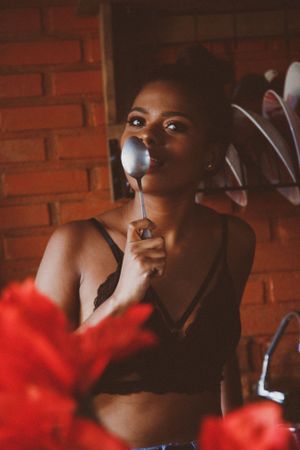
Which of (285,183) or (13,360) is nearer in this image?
(13,360)

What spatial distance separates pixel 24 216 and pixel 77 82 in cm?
42

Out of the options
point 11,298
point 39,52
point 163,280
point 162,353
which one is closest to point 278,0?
point 39,52

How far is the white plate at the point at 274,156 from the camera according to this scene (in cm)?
167

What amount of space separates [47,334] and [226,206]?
1.78 m

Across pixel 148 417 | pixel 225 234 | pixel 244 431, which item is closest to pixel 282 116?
pixel 225 234

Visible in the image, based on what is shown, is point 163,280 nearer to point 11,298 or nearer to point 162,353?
point 162,353

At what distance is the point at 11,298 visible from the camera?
0.24 m

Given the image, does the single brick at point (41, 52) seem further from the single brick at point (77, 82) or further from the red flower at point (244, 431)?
the red flower at point (244, 431)

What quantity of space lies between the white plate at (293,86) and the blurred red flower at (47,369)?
159 cm

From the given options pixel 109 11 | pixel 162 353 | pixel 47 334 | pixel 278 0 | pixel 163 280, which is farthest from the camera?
pixel 278 0

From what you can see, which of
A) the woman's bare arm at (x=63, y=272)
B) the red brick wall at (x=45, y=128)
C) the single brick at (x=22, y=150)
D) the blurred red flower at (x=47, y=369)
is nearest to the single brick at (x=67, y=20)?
the red brick wall at (x=45, y=128)

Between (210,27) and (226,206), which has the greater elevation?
(210,27)

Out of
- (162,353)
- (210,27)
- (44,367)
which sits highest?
(210,27)

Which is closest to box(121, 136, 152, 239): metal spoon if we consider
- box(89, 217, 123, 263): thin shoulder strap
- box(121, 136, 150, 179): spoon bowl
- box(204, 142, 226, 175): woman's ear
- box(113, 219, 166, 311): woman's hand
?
box(121, 136, 150, 179): spoon bowl
